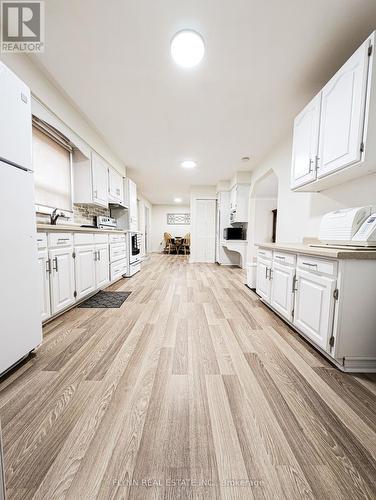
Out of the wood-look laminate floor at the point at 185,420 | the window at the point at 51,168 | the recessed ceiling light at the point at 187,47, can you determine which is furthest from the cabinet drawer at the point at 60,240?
the recessed ceiling light at the point at 187,47

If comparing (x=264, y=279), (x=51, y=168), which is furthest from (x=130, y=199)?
(x=264, y=279)

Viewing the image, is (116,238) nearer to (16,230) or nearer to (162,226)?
(16,230)

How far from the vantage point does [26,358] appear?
1.44m

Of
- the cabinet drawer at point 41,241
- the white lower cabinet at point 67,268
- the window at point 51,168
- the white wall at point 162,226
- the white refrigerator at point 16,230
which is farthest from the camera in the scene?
the white wall at point 162,226

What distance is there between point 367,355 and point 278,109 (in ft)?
8.82

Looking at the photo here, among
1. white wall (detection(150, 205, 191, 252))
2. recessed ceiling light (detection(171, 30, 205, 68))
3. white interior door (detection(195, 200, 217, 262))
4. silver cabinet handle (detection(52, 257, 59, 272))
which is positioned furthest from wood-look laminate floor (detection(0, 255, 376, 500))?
white wall (detection(150, 205, 191, 252))

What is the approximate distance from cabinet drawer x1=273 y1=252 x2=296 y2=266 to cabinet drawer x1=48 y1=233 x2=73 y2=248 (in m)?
2.26

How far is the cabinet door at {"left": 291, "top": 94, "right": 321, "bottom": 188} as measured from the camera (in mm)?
1896

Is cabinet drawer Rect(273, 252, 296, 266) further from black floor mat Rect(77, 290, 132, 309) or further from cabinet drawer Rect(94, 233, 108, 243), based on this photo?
cabinet drawer Rect(94, 233, 108, 243)

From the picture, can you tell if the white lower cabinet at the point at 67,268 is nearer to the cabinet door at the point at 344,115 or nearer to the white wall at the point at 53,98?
the white wall at the point at 53,98

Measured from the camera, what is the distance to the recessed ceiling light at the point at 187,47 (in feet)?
5.19

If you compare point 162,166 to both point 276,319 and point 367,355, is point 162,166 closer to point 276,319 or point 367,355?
point 276,319

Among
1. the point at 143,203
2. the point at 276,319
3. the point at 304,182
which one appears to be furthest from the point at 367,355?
the point at 143,203

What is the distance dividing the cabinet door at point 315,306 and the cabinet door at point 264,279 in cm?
61
